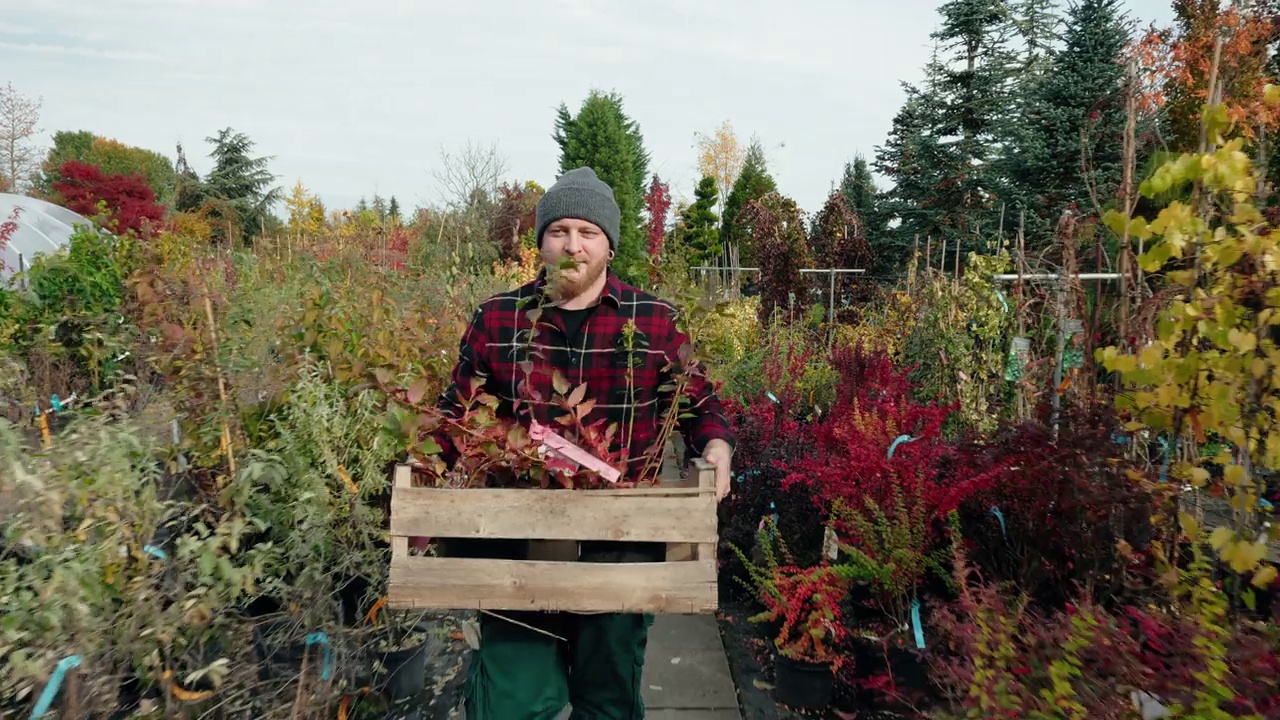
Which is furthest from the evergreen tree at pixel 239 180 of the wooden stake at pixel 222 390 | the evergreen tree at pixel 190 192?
the wooden stake at pixel 222 390

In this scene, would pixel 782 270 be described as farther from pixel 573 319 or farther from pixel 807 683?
pixel 573 319

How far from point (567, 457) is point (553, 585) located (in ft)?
0.90

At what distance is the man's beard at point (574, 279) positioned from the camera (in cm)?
190

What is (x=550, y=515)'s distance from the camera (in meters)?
1.55

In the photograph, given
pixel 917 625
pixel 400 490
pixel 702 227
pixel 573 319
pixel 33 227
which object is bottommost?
pixel 917 625

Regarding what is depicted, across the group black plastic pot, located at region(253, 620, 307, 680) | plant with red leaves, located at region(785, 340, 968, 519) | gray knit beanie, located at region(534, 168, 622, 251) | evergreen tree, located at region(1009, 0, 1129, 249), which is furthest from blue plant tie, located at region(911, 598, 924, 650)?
evergreen tree, located at region(1009, 0, 1129, 249)

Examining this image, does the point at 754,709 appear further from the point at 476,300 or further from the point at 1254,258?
the point at 476,300

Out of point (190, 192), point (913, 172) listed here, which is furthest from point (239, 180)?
point (913, 172)

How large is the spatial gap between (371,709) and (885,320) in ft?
22.1

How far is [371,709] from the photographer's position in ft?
7.97

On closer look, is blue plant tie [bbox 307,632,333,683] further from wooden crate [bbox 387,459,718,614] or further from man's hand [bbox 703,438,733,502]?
man's hand [bbox 703,438,733,502]

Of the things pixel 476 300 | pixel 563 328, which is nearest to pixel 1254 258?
pixel 563 328

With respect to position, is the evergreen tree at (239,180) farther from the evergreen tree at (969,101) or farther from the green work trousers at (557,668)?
Answer: the green work trousers at (557,668)

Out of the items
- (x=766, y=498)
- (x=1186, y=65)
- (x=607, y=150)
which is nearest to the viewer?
(x=766, y=498)
